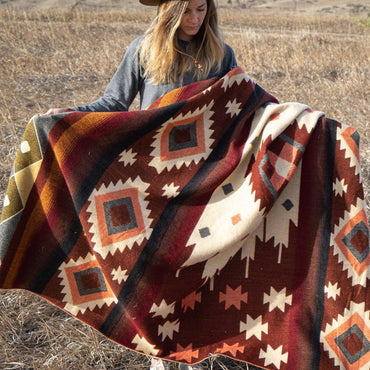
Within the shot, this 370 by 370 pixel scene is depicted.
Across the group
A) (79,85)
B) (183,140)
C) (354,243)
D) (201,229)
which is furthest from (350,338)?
(79,85)

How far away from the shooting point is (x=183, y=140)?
207 cm

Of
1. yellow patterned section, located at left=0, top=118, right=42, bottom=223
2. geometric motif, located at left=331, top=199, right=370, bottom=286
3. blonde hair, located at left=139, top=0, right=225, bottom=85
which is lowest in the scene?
geometric motif, located at left=331, top=199, right=370, bottom=286

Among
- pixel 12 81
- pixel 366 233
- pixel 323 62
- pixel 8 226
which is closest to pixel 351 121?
pixel 323 62

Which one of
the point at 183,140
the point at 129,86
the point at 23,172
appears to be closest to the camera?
the point at 23,172

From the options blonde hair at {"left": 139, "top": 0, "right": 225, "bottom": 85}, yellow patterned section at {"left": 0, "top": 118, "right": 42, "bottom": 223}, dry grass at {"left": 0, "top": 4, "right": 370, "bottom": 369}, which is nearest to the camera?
yellow patterned section at {"left": 0, "top": 118, "right": 42, "bottom": 223}

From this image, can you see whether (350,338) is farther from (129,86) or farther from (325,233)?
(129,86)

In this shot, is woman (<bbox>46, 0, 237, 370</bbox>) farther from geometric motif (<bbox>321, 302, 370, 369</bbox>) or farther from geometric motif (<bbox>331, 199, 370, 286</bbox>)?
geometric motif (<bbox>331, 199, 370, 286</bbox>)

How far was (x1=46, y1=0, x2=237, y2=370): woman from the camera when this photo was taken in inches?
83.8

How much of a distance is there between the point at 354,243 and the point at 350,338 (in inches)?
15.9

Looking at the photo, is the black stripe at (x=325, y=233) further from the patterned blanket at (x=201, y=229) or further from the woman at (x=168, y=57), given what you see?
the woman at (x=168, y=57)

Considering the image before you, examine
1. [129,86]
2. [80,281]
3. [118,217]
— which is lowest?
[80,281]

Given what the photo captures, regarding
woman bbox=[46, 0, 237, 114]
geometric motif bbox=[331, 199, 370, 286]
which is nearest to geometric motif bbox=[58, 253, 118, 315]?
woman bbox=[46, 0, 237, 114]

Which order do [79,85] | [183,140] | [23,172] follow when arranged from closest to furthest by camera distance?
[23,172], [183,140], [79,85]

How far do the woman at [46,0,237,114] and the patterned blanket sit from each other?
0.14 metres
